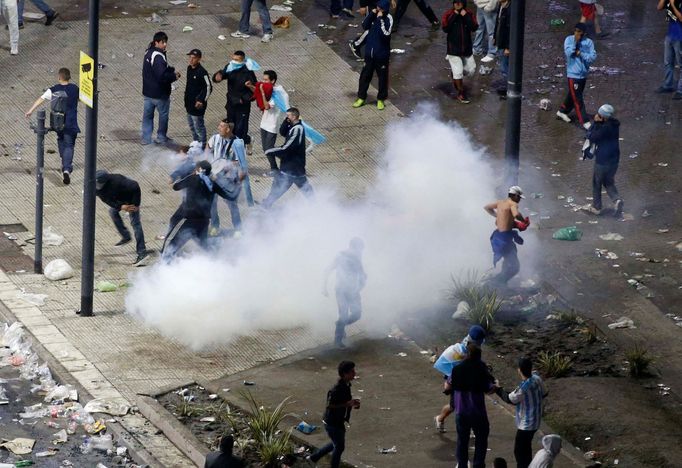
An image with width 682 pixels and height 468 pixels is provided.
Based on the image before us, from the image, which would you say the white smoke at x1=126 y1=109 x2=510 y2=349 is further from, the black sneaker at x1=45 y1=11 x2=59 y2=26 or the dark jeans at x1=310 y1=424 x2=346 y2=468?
the black sneaker at x1=45 y1=11 x2=59 y2=26

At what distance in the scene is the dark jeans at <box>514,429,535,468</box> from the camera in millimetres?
12922

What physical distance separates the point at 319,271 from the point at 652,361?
12.7 feet

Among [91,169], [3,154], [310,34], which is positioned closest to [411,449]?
[91,169]

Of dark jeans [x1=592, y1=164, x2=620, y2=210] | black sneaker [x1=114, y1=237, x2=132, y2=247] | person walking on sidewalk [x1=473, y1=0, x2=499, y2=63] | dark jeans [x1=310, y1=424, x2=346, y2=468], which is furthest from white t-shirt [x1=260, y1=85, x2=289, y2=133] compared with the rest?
dark jeans [x1=310, y1=424, x2=346, y2=468]

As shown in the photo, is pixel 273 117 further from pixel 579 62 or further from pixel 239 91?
pixel 579 62

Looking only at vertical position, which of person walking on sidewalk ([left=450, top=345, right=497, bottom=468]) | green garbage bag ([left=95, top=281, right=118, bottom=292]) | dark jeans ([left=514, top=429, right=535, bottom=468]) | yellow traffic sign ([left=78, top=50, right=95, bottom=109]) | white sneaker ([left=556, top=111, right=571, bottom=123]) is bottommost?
green garbage bag ([left=95, top=281, right=118, bottom=292])

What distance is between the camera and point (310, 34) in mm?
24969

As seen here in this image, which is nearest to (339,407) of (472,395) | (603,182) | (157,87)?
(472,395)

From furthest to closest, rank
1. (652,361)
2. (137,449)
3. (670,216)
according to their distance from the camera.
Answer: (670,216), (652,361), (137,449)

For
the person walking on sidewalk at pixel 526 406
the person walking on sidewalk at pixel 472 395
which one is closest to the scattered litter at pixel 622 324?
the person walking on sidewalk at pixel 526 406

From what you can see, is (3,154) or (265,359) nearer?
(265,359)

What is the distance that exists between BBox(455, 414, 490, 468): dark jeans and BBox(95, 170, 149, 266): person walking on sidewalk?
5.96 metres

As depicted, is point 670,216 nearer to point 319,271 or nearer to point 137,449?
point 319,271

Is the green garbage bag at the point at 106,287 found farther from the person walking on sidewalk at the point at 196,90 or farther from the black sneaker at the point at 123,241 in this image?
the person walking on sidewalk at the point at 196,90
